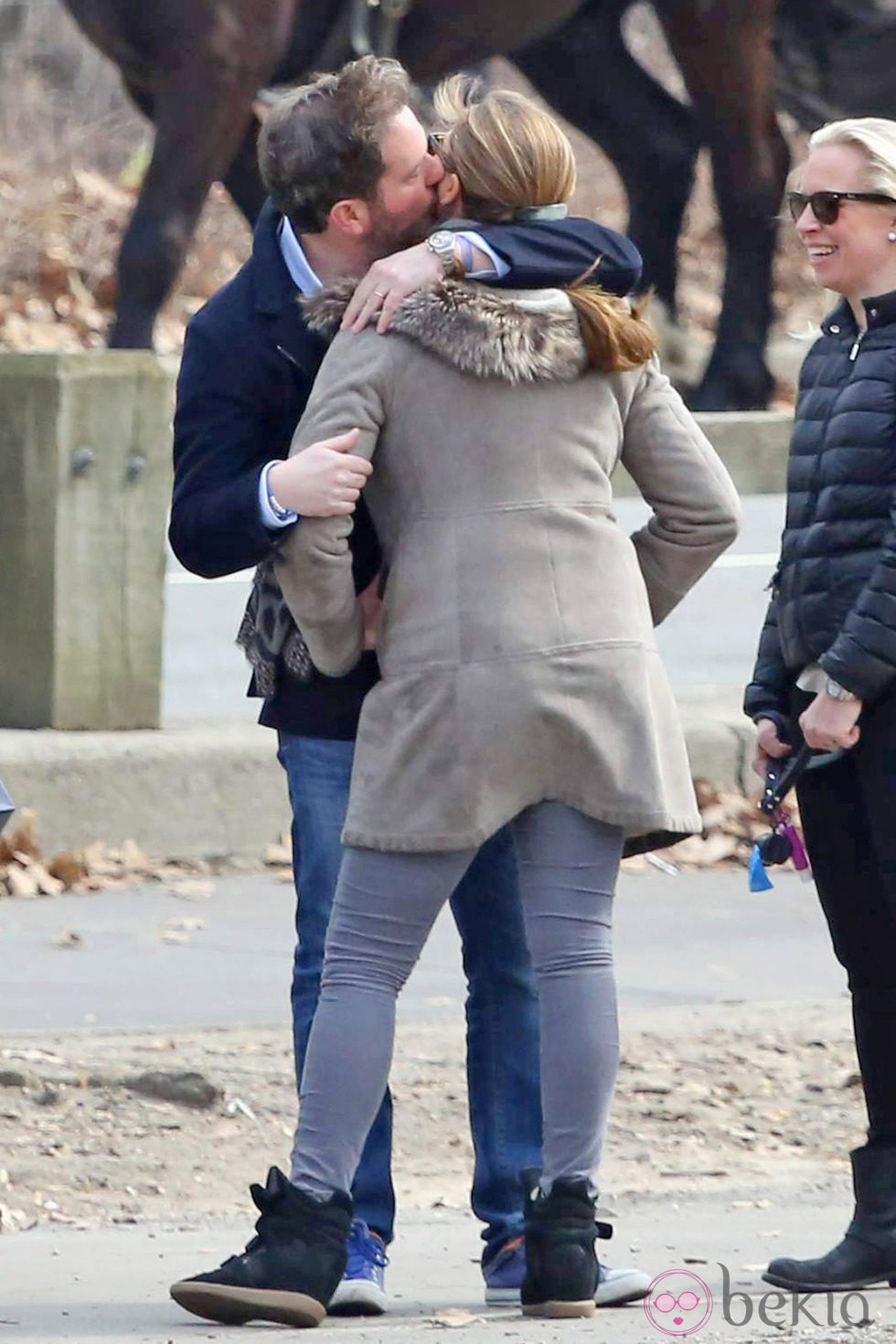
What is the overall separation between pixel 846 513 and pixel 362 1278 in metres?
1.25

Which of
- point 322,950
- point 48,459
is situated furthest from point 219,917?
point 322,950

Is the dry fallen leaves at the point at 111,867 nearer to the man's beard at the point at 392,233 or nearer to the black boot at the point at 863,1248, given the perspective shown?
the black boot at the point at 863,1248

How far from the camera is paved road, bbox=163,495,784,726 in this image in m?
8.38

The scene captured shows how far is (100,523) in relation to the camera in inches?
287

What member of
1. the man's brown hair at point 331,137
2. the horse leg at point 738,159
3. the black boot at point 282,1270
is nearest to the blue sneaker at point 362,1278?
the black boot at point 282,1270

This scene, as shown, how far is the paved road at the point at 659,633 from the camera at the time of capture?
8.38 m

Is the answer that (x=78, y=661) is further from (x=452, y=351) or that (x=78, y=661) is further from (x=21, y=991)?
(x=452, y=351)

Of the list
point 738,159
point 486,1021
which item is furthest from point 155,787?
point 738,159

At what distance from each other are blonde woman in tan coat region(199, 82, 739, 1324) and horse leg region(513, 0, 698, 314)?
917cm

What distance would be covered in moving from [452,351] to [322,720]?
21.8 inches

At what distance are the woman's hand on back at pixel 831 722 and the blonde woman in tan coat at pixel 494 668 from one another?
0.77 ft

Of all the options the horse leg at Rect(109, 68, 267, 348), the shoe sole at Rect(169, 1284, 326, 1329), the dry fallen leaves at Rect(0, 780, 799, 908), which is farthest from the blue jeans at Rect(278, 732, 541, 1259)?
the horse leg at Rect(109, 68, 267, 348)

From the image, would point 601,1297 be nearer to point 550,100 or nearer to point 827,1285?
point 827,1285

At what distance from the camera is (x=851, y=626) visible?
407 centimetres
